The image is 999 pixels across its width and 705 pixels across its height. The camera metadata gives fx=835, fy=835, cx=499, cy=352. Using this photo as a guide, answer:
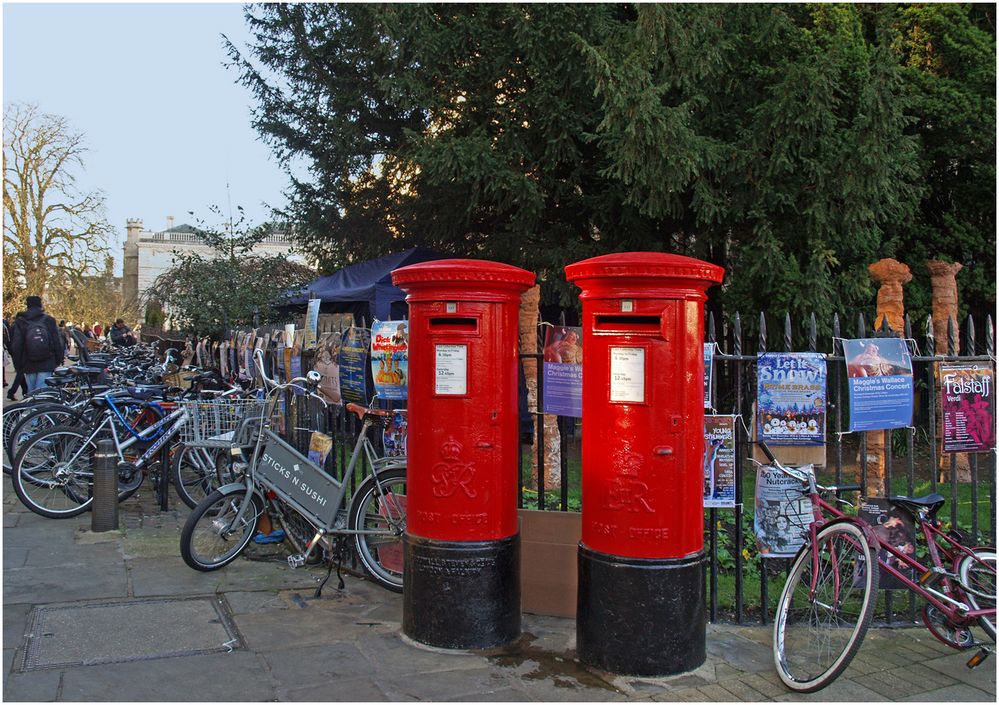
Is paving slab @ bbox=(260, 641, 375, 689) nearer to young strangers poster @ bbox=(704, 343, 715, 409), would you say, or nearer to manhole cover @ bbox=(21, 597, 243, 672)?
manhole cover @ bbox=(21, 597, 243, 672)

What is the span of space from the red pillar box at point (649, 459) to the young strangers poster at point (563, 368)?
47.7 inches

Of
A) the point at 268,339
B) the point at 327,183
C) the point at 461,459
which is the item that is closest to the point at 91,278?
the point at 327,183

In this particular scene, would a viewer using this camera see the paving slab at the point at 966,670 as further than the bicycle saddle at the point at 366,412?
No

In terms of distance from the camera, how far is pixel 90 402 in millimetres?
7969

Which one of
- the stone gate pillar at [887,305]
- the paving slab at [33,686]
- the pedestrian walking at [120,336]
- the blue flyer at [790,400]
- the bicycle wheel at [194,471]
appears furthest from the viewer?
the pedestrian walking at [120,336]

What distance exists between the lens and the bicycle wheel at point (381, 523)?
533 cm

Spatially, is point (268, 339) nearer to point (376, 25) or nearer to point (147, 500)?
point (147, 500)

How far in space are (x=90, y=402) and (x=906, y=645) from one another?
7100mm

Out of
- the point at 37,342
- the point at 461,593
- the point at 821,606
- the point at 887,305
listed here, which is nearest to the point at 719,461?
the point at 821,606

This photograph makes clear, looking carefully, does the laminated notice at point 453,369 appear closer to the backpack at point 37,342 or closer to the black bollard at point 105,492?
the black bollard at point 105,492

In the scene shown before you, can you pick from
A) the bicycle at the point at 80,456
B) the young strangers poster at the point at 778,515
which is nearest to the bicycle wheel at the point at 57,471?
the bicycle at the point at 80,456

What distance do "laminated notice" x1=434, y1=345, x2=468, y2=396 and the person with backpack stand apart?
1008cm

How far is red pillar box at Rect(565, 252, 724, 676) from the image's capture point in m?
3.93

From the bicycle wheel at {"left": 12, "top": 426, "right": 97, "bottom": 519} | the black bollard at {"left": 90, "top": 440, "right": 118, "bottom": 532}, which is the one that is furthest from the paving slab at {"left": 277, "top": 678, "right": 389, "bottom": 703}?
the bicycle wheel at {"left": 12, "top": 426, "right": 97, "bottom": 519}
